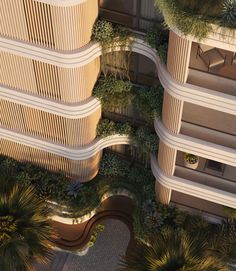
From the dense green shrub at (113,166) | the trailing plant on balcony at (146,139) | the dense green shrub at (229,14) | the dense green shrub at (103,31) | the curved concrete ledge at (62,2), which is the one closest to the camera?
the dense green shrub at (229,14)

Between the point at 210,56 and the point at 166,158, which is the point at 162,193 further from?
the point at 210,56

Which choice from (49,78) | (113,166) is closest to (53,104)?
(49,78)

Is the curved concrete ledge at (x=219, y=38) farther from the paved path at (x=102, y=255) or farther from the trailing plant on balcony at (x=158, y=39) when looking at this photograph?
the paved path at (x=102, y=255)

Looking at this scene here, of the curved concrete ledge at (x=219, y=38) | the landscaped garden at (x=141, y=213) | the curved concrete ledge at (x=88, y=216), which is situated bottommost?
the curved concrete ledge at (x=88, y=216)

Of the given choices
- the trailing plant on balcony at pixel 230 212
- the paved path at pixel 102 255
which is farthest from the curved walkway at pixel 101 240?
the trailing plant on balcony at pixel 230 212

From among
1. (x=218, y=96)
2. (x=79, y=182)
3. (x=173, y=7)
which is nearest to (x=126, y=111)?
(x=79, y=182)

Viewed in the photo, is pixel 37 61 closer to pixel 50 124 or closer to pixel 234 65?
pixel 50 124

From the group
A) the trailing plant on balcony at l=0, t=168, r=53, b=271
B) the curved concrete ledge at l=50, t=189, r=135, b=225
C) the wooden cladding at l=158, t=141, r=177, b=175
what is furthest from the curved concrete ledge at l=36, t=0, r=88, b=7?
the curved concrete ledge at l=50, t=189, r=135, b=225
